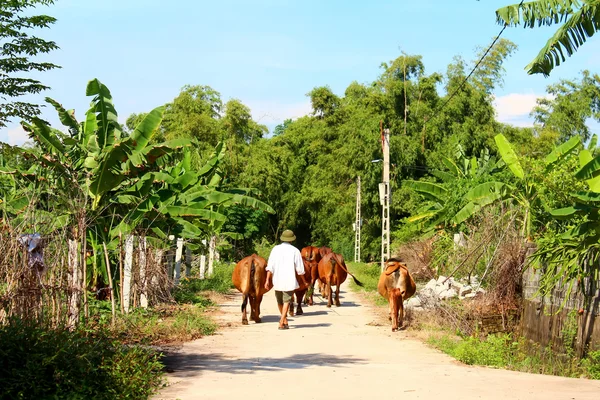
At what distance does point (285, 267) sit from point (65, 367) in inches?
337

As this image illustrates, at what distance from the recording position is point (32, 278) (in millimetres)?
9664

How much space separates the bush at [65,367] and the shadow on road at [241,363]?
117cm

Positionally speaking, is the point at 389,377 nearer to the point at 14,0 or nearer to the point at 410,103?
the point at 14,0

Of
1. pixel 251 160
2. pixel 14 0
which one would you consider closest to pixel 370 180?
pixel 251 160

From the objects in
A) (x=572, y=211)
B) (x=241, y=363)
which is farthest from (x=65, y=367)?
(x=572, y=211)

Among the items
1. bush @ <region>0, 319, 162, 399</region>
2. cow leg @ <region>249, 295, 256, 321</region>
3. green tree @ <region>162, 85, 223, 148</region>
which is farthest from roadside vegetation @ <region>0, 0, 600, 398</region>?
green tree @ <region>162, 85, 223, 148</region>

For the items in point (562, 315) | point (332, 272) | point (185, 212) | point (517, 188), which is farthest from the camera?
point (517, 188)

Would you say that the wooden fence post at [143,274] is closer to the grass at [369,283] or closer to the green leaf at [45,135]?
the green leaf at [45,135]

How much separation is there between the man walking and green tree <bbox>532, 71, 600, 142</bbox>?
143 feet

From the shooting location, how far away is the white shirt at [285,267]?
54.1 ft

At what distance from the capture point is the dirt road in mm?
9312

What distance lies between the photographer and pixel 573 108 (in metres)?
57.9

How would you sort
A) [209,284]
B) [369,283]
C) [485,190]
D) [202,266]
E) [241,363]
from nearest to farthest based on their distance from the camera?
[241,363] → [485,190] → [209,284] → [202,266] → [369,283]

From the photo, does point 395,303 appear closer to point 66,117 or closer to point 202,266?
point 66,117
